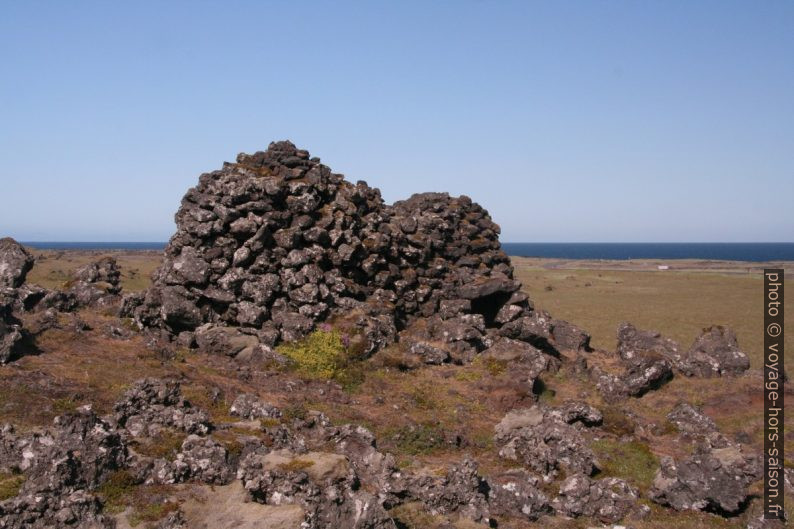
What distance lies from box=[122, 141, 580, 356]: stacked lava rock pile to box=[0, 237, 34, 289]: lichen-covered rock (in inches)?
254

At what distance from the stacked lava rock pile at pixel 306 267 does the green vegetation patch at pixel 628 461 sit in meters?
11.0

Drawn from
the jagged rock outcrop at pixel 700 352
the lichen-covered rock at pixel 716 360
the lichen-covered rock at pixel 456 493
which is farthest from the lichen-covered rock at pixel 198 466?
the lichen-covered rock at pixel 716 360

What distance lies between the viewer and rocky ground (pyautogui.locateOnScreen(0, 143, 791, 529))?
15070mm

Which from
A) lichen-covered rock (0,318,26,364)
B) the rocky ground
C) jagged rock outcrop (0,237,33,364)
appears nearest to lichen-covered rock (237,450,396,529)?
the rocky ground

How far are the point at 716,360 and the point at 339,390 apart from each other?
68.2 ft

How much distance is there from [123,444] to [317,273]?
18.0 meters

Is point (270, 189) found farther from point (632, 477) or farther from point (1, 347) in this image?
point (632, 477)

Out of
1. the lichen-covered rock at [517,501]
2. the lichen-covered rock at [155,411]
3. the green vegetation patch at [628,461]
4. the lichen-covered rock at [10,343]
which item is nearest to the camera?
the lichen-covered rock at [517,501]

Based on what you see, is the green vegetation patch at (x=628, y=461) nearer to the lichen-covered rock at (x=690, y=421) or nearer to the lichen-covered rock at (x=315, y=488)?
the lichen-covered rock at (x=690, y=421)

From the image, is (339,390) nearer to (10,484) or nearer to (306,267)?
(306,267)

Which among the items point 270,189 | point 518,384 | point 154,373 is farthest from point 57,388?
point 518,384

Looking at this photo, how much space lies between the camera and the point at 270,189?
34.0 meters

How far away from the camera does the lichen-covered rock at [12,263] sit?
33031mm

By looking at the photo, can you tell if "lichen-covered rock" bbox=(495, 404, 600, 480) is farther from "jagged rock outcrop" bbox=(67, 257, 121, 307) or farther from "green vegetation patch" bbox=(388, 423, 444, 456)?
"jagged rock outcrop" bbox=(67, 257, 121, 307)
